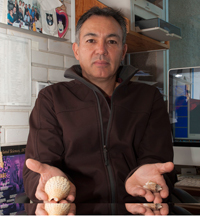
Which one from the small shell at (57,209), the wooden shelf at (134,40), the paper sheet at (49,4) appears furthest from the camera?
the wooden shelf at (134,40)

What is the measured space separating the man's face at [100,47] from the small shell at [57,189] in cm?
53

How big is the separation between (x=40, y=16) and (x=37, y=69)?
0.30 metres

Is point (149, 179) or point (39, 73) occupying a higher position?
point (39, 73)

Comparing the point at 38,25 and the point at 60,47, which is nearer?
the point at 38,25

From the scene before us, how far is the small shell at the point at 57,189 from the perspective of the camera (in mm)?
543

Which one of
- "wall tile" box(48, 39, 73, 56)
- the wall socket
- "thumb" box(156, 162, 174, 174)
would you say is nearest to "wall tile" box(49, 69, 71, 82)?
"wall tile" box(48, 39, 73, 56)

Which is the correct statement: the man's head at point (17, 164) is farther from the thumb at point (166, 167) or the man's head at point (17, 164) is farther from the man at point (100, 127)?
the thumb at point (166, 167)

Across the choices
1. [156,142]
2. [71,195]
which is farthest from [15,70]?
[71,195]

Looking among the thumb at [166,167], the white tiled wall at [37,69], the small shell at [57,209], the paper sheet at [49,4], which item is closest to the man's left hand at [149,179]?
the thumb at [166,167]

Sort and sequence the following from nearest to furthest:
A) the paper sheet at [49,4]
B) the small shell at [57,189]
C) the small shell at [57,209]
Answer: the small shell at [57,209] < the small shell at [57,189] < the paper sheet at [49,4]

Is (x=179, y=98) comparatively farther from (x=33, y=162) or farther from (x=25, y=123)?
(x=33, y=162)

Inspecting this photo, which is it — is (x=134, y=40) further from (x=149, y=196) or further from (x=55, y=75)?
(x=149, y=196)

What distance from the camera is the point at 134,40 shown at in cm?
181

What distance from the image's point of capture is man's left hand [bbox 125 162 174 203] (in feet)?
2.08
